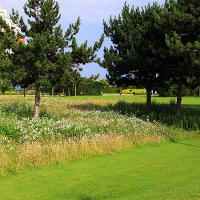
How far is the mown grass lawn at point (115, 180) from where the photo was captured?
5977mm

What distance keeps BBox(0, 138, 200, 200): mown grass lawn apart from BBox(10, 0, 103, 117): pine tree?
238 inches

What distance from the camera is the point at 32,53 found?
537 inches

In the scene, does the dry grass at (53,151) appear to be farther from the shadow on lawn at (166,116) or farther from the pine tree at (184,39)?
the shadow on lawn at (166,116)

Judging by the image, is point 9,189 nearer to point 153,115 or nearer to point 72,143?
point 72,143

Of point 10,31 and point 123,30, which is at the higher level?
point 123,30

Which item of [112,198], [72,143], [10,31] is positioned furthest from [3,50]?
[112,198]

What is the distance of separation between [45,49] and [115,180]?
27.6ft

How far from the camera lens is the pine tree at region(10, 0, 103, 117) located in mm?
13609

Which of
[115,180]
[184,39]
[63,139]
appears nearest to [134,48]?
[184,39]

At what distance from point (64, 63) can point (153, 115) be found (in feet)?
25.9

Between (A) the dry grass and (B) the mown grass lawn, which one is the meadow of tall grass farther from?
(B) the mown grass lawn

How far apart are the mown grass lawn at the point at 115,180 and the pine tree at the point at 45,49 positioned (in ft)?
19.8

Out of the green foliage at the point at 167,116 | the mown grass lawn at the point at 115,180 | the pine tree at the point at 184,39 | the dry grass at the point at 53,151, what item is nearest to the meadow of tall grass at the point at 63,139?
the dry grass at the point at 53,151

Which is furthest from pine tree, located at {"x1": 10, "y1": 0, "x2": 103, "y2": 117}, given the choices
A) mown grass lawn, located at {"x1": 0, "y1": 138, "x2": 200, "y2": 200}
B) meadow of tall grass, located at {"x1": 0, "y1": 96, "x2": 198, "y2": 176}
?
mown grass lawn, located at {"x1": 0, "y1": 138, "x2": 200, "y2": 200}
